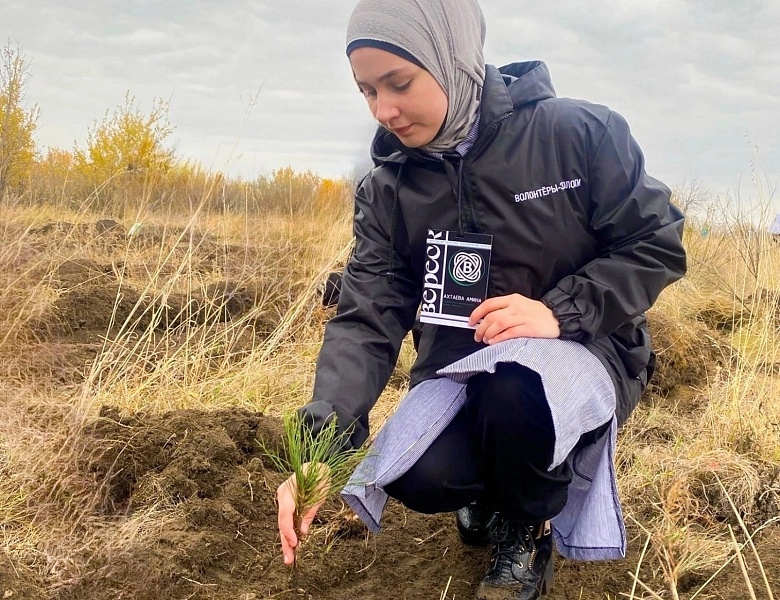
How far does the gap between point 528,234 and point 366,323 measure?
18.3 inches

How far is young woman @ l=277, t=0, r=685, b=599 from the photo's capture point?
1.70 meters

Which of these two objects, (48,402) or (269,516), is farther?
(48,402)

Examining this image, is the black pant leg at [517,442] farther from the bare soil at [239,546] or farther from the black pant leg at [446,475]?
the bare soil at [239,546]

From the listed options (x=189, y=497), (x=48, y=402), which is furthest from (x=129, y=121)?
(x=189, y=497)

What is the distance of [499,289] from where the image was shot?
75.1 inches

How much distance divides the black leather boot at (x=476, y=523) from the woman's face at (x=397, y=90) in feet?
3.42

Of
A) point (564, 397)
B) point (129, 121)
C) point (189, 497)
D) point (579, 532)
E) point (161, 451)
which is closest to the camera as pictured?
point (564, 397)

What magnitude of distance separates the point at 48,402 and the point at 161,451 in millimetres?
860

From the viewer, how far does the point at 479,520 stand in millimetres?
2096

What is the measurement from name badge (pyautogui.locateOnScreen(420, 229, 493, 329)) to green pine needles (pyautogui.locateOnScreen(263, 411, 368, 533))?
0.45m

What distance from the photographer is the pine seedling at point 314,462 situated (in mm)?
1478

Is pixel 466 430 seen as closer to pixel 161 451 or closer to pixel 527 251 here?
pixel 527 251

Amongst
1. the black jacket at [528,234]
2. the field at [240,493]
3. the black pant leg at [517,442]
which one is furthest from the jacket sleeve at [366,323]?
the field at [240,493]

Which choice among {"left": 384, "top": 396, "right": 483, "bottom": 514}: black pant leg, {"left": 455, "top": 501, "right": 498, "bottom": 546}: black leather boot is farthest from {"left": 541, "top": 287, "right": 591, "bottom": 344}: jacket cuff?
{"left": 455, "top": 501, "right": 498, "bottom": 546}: black leather boot
